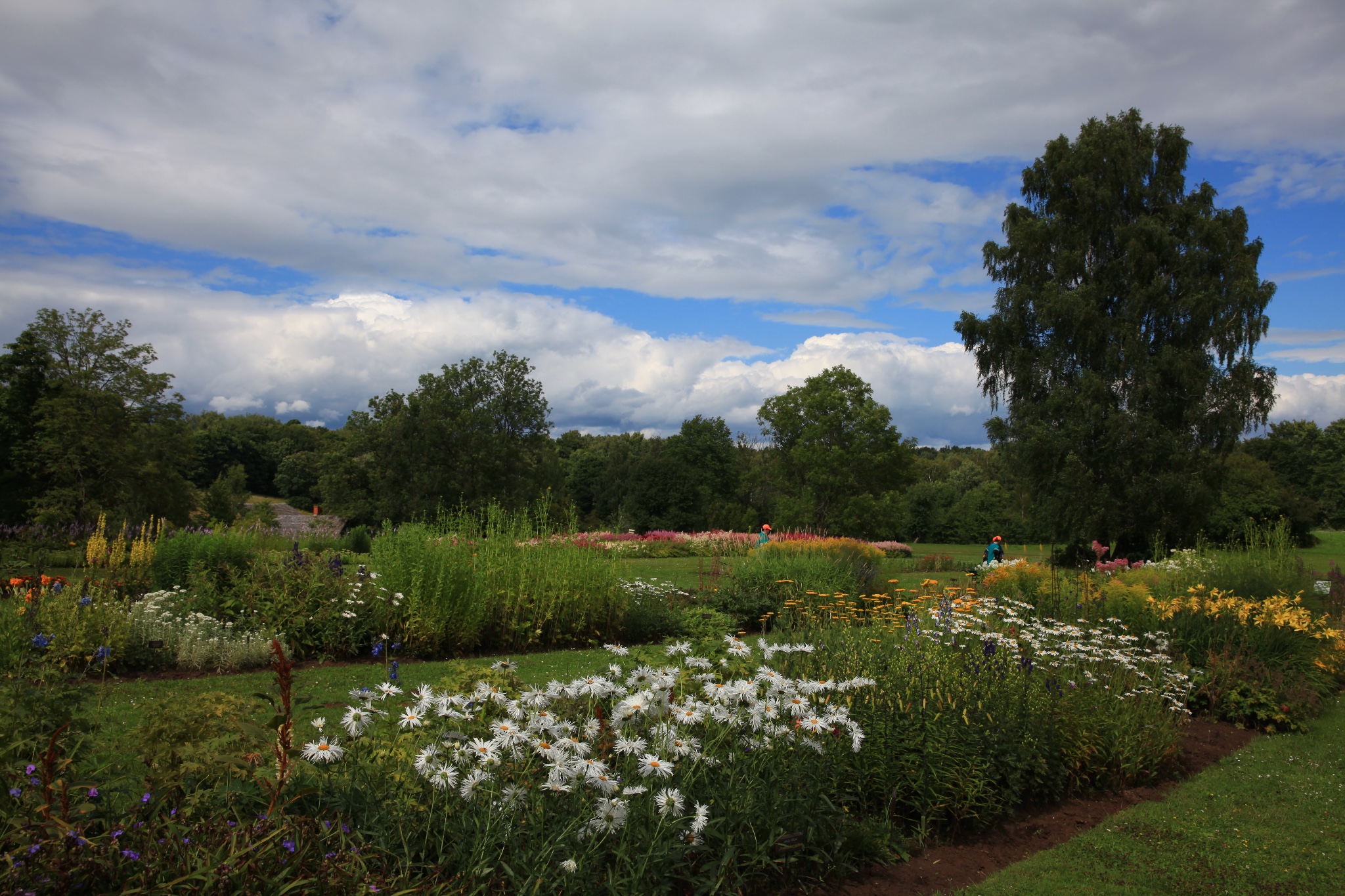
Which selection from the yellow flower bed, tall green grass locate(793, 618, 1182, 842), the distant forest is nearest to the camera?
tall green grass locate(793, 618, 1182, 842)

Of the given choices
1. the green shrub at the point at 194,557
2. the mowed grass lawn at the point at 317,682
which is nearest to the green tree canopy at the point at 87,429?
the green shrub at the point at 194,557

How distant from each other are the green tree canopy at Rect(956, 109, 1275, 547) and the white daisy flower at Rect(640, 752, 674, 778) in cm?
2032

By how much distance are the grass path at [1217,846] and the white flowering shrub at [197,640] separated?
5.93 m

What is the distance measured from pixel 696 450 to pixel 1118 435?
3692 cm

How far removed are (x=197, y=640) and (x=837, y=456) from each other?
98.7 ft

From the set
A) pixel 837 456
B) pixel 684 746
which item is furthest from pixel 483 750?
pixel 837 456

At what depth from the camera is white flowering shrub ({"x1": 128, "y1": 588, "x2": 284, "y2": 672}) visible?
20.7ft

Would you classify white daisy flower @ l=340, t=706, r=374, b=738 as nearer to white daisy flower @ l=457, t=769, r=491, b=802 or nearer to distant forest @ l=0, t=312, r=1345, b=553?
white daisy flower @ l=457, t=769, r=491, b=802


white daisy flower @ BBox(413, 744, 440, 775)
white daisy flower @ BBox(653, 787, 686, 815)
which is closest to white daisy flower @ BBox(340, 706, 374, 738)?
white daisy flower @ BBox(413, 744, 440, 775)

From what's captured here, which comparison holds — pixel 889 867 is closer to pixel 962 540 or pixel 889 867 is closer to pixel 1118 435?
pixel 1118 435

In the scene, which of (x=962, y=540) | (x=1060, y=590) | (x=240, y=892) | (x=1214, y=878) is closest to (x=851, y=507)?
(x=962, y=540)

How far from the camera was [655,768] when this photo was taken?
2.48 metres

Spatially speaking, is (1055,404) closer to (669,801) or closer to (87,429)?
(669,801)

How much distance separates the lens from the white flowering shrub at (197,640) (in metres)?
6.32
